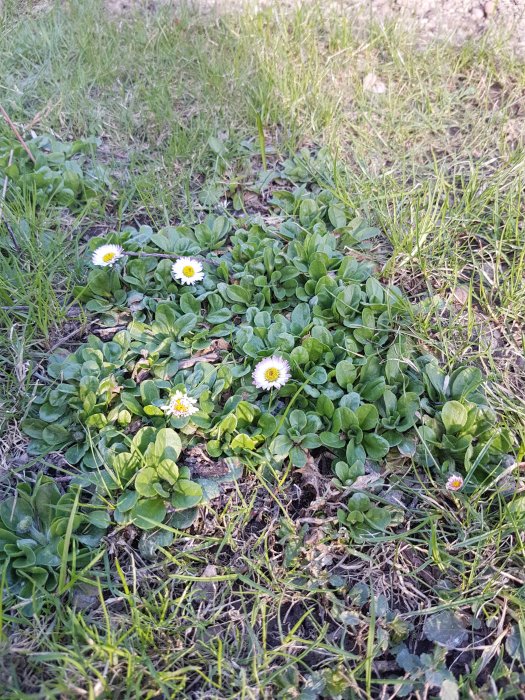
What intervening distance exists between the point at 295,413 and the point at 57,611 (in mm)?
794

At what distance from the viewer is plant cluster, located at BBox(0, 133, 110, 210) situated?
233 centimetres

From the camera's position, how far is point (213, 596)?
1406mm

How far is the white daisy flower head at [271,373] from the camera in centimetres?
170

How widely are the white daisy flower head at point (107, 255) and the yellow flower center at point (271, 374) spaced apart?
0.74m

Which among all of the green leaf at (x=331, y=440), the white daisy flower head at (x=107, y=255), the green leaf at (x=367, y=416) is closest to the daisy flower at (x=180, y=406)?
the green leaf at (x=331, y=440)

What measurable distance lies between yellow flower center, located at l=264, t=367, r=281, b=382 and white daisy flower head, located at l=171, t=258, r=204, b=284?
1.61 feet

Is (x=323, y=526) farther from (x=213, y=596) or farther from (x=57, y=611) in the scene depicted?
(x=57, y=611)

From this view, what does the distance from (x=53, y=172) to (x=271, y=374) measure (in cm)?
142

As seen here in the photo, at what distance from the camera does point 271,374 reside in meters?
1.72

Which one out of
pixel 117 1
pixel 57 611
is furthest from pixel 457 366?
pixel 117 1

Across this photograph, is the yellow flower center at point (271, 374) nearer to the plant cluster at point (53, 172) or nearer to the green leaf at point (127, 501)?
the green leaf at point (127, 501)

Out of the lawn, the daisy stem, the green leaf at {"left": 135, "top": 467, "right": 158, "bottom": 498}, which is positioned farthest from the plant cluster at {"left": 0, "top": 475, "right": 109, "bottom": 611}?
the daisy stem

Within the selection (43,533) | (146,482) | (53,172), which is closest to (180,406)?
(146,482)

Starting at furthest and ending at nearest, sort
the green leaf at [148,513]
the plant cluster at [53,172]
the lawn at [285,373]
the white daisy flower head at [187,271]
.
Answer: the plant cluster at [53,172], the white daisy flower head at [187,271], the green leaf at [148,513], the lawn at [285,373]
